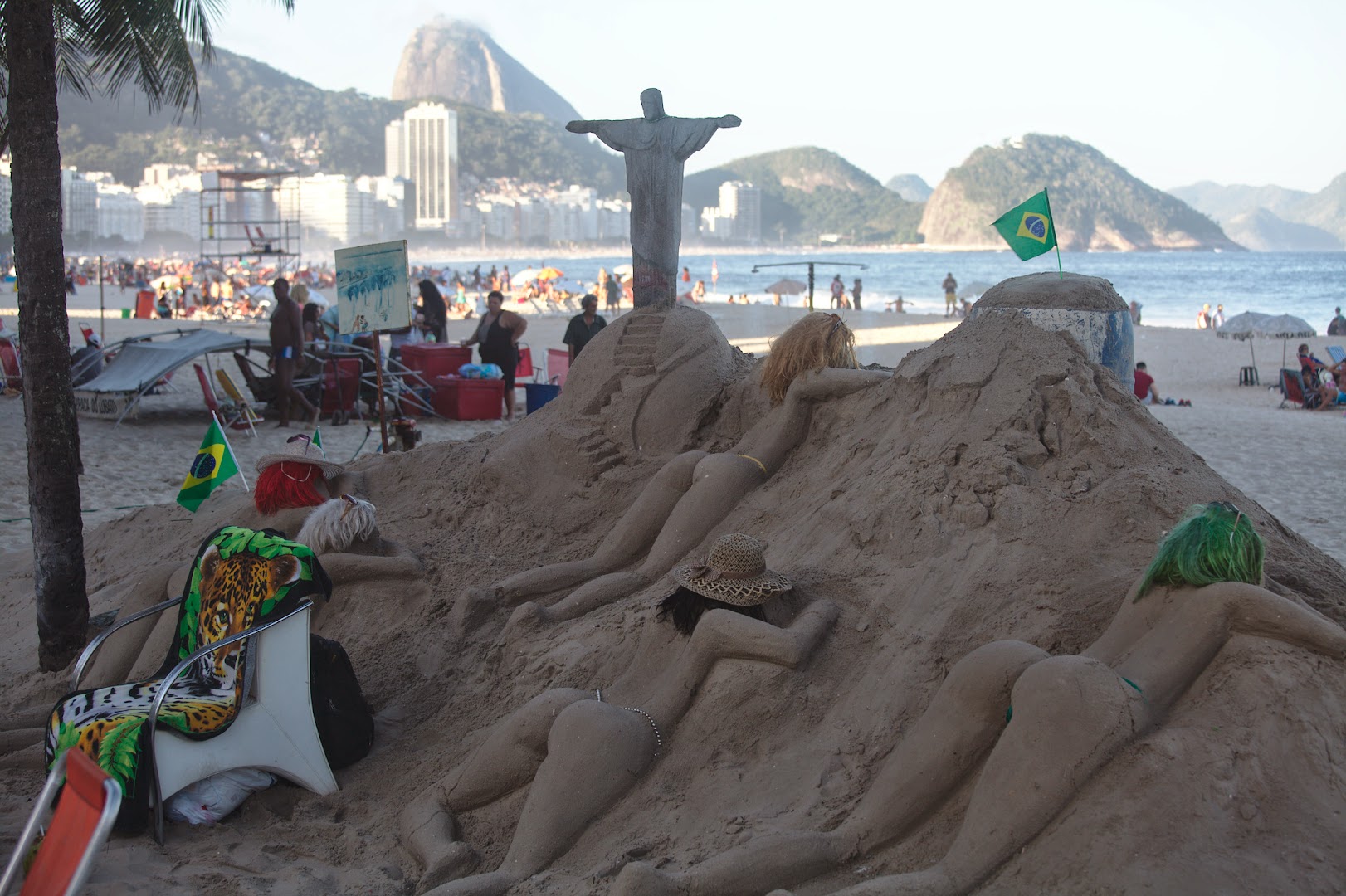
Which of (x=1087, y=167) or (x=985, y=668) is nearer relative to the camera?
(x=985, y=668)

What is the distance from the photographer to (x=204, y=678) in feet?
13.6

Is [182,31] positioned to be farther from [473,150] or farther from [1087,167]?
[473,150]

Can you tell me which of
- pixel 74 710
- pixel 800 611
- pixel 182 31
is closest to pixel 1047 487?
pixel 800 611

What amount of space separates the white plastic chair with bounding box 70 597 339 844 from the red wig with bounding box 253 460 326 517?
212cm

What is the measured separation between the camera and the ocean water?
46.2m

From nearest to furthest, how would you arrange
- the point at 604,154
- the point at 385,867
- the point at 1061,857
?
the point at 1061,857
the point at 385,867
the point at 604,154

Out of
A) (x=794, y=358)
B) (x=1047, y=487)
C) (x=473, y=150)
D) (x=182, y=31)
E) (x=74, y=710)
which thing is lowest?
(x=74, y=710)

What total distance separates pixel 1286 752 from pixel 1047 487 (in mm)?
1367

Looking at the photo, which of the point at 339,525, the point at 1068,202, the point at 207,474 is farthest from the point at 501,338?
the point at 1068,202

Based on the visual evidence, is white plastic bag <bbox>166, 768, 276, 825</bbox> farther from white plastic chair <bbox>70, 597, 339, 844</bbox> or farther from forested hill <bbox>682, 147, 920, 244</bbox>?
forested hill <bbox>682, 147, 920, 244</bbox>

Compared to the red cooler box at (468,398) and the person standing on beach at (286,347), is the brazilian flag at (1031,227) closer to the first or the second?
the red cooler box at (468,398)

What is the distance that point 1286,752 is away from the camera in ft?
9.53

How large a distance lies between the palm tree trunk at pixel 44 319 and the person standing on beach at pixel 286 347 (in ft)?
19.0

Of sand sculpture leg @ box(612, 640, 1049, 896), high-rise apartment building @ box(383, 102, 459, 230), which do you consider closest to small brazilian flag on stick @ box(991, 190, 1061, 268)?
sand sculpture leg @ box(612, 640, 1049, 896)
